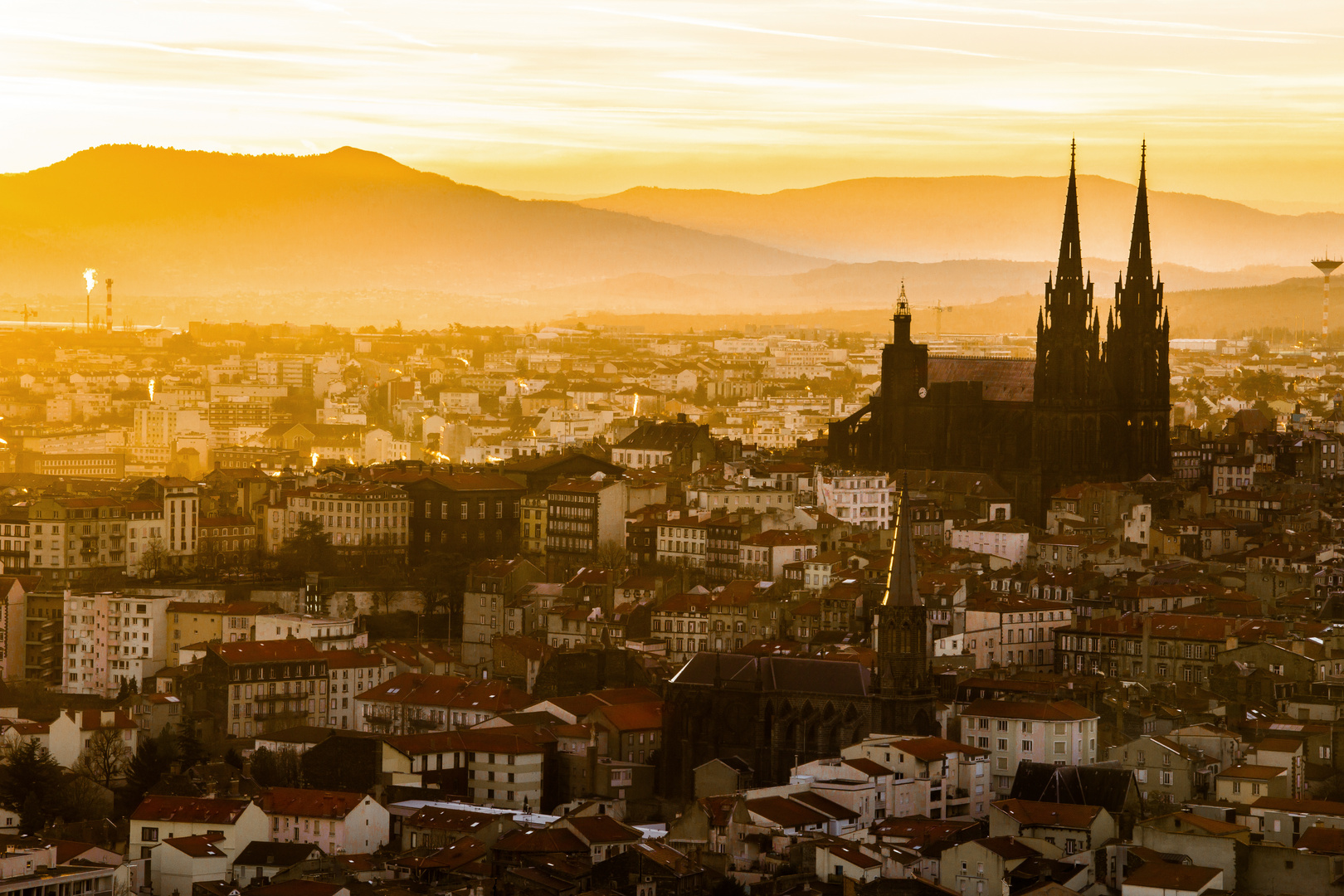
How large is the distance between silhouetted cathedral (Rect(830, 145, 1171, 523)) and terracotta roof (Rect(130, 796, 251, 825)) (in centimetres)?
4428

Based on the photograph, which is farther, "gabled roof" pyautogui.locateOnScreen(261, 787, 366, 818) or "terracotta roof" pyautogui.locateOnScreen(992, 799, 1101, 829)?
"gabled roof" pyautogui.locateOnScreen(261, 787, 366, 818)

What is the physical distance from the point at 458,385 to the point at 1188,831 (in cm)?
14910

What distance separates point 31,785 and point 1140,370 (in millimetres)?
50259

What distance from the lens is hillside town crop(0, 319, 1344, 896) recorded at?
52219 mm

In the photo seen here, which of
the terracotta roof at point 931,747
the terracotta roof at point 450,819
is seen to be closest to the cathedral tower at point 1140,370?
the terracotta roof at point 931,747

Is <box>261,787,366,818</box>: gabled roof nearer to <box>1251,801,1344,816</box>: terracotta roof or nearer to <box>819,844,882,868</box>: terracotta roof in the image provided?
<box>819,844,882,868</box>: terracotta roof

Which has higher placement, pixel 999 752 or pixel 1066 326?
pixel 1066 326

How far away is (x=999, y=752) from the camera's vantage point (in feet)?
193

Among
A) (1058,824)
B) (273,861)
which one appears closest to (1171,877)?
(1058,824)

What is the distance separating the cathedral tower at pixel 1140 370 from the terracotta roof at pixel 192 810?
49581mm

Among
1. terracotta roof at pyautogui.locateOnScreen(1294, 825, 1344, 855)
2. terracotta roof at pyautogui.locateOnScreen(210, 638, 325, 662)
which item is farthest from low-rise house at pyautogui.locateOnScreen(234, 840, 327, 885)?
terracotta roof at pyautogui.locateOnScreen(1294, 825, 1344, 855)

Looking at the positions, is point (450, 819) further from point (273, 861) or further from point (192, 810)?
point (192, 810)

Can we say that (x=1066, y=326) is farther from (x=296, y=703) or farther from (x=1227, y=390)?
(x=1227, y=390)

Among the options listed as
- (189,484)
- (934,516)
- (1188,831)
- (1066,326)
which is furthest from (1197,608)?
(189,484)
